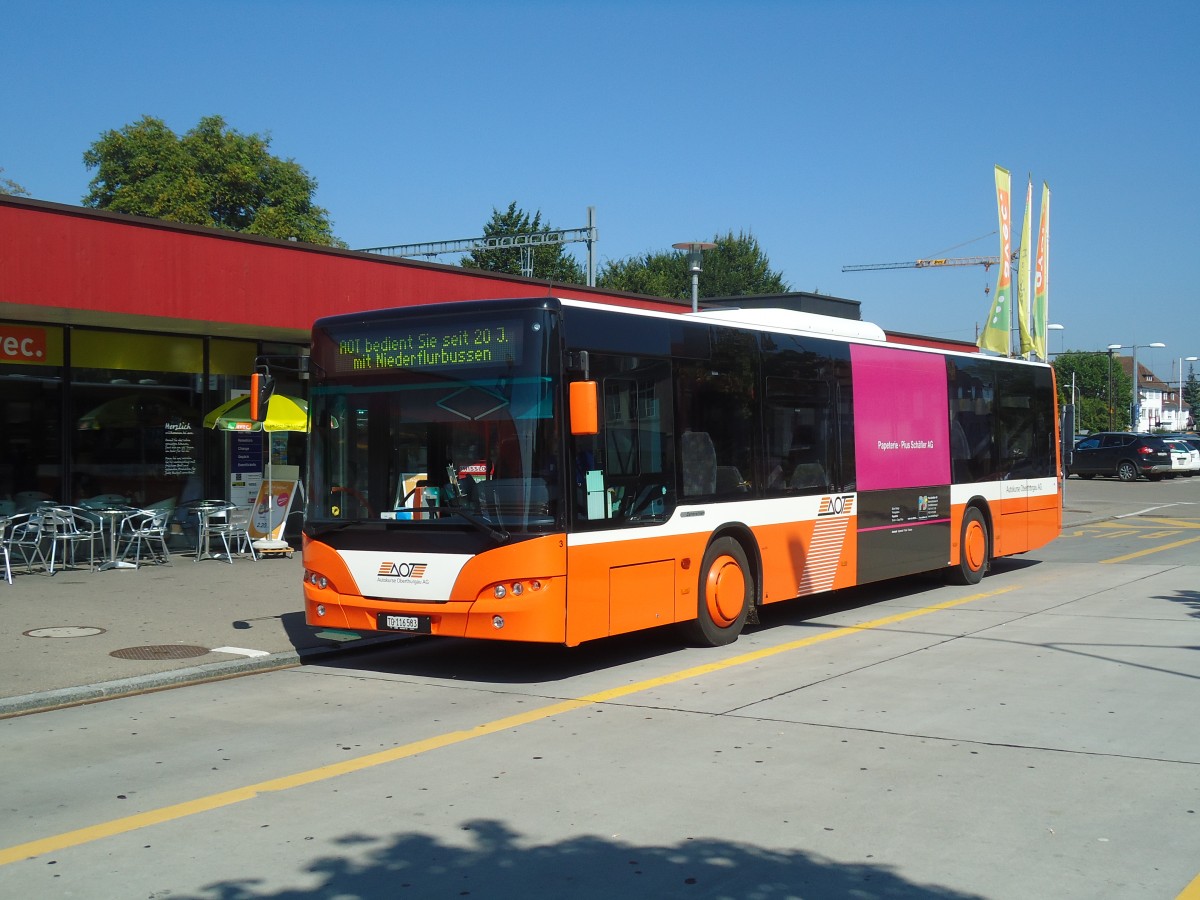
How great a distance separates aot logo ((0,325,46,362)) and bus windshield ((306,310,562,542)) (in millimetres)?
7574

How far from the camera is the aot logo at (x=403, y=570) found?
32.3 feet

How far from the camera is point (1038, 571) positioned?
18219 mm

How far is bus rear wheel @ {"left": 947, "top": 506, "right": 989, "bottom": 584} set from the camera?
634 inches

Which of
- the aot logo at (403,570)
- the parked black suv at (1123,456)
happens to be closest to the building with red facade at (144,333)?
the aot logo at (403,570)

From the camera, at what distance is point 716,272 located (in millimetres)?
84188

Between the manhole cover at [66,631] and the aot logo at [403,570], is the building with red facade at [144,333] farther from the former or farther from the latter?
the aot logo at [403,570]

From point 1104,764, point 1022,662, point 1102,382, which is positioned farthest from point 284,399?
point 1102,382

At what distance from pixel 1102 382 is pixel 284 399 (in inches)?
5193

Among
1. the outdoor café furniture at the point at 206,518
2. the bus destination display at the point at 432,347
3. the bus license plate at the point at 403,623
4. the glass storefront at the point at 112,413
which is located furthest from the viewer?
the outdoor café furniture at the point at 206,518

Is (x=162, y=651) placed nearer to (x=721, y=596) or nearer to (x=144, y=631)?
(x=144, y=631)

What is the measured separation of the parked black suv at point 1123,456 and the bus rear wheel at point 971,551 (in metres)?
32.7

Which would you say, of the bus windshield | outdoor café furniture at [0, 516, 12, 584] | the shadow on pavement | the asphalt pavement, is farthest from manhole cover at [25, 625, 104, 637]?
the shadow on pavement

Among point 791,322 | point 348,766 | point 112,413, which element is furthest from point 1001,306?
point 348,766

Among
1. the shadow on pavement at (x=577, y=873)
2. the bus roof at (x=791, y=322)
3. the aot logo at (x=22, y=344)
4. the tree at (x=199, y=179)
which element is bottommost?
the shadow on pavement at (x=577, y=873)
